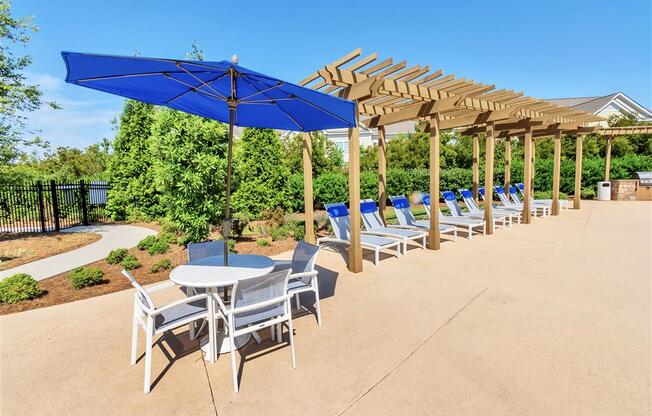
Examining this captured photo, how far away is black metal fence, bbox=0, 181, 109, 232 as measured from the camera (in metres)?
11.8

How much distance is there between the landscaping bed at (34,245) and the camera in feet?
24.5

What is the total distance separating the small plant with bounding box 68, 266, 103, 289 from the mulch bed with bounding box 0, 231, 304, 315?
0.07m

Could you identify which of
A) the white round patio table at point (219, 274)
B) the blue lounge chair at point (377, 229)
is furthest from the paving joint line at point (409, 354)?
the blue lounge chair at point (377, 229)

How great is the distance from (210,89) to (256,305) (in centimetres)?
231

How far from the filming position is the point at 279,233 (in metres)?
8.99

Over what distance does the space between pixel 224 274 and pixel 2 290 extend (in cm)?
372

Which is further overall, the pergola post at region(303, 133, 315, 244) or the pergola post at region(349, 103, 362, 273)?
the pergola post at region(303, 133, 315, 244)

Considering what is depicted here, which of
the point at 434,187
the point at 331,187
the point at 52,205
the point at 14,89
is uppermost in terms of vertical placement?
the point at 14,89

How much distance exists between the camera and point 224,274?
3268mm

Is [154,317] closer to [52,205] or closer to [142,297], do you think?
[142,297]

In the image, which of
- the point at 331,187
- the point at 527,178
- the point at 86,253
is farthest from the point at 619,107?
the point at 86,253

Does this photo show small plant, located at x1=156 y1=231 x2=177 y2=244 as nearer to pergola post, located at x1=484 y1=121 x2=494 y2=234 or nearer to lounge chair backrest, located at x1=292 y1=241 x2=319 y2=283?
lounge chair backrest, located at x1=292 y1=241 x2=319 y2=283

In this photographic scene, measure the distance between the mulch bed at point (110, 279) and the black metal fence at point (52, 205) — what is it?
22.0 feet

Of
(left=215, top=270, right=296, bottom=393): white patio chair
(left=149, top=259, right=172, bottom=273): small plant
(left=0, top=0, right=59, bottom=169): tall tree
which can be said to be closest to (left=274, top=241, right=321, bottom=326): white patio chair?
(left=215, top=270, right=296, bottom=393): white patio chair
